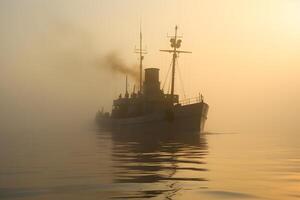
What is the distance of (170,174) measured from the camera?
16.7m

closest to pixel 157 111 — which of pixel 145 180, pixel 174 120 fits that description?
pixel 174 120

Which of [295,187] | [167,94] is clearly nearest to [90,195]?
[295,187]

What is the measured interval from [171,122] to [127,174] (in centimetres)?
4688

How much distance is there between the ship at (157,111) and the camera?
63281 millimetres

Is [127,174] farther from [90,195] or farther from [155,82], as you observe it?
[155,82]

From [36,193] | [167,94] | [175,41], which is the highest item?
[175,41]

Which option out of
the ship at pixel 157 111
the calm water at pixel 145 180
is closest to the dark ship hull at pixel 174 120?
the ship at pixel 157 111

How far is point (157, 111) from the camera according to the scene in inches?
2498

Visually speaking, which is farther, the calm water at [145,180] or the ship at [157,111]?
the ship at [157,111]

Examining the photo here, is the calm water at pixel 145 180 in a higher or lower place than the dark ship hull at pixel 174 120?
lower

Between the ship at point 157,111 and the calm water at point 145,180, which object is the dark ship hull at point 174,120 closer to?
the ship at point 157,111

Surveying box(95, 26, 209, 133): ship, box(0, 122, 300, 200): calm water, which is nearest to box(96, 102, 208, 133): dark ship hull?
box(95, 26, 209, 133): ship

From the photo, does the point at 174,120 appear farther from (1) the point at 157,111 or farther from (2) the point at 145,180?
(2) the point at 145,180

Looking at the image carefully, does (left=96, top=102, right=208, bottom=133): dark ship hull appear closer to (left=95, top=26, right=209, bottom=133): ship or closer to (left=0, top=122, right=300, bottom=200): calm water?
(left=95, top=26, right=209, bottom=133): ship
